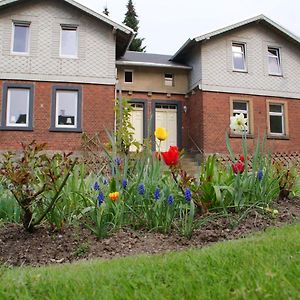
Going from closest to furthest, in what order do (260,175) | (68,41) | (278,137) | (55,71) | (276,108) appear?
(260,175)
(55,71)
(68,41)
(278,137)
(276,108)

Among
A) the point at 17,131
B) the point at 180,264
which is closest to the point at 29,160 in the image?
the point at 180,264

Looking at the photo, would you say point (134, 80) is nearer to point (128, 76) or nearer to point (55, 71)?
point (128, 76)

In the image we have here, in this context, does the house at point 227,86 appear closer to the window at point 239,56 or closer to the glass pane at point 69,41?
the window at point 239,56

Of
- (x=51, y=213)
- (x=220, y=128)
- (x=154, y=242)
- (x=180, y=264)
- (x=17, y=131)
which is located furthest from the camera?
(x=220, y=128)

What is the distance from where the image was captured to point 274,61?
62.3 ft

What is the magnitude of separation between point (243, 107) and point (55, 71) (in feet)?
28.0

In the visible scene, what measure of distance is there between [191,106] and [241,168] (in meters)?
14.3

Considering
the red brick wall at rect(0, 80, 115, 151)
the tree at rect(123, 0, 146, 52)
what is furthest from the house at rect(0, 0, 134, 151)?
the tree at rect(123, 0, 146, 52)

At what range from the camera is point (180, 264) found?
101 inches

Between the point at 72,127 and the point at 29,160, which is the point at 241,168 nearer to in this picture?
the point at 29,160

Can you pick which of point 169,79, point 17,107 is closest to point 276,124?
point 169,79

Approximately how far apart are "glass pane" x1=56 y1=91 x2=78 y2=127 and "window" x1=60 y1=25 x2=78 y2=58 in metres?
1.63

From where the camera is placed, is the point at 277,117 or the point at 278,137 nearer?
the point at 278,137

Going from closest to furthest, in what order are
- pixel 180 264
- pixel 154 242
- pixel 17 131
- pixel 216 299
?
1. pixel 216 299
2. pixel 180 264
3. pixel 154 242
4. pixel 17 131
